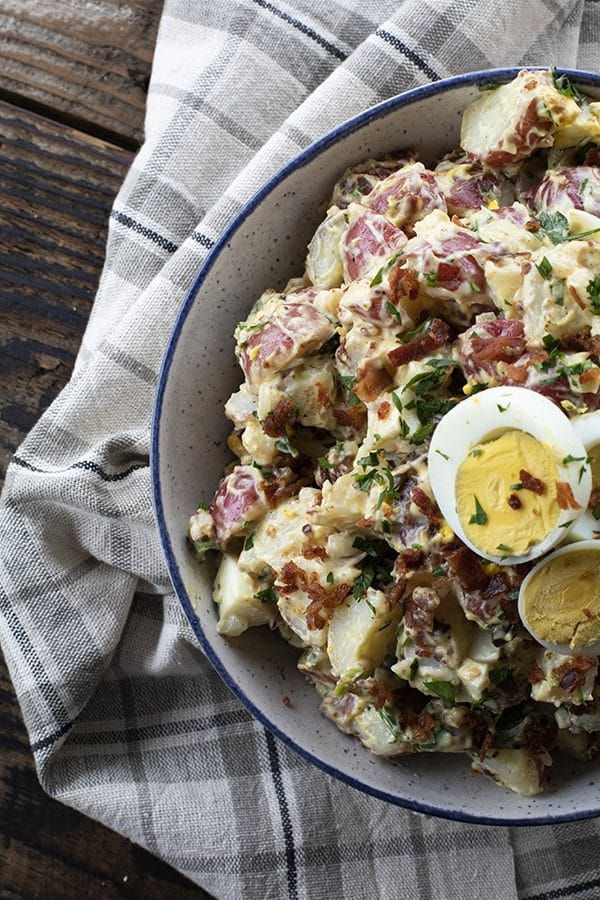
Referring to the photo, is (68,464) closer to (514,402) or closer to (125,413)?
(125,413)

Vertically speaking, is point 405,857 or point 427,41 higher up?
point 427,41

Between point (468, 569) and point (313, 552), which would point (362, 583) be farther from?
point (468, 569)

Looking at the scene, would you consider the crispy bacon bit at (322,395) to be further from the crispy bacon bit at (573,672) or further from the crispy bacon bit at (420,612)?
the crispy bacon bit at (573,672)

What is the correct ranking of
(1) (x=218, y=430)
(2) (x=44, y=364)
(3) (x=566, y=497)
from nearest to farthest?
1. (3) (x=566, y=497)
2. (1) (x=218, y=430)
3. (2) (x=44, y=364)

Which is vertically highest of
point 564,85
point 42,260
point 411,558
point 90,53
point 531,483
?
point 564,85

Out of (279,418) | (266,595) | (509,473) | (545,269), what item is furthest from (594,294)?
(266,595)

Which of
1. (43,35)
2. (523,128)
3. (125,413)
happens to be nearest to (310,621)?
Answer: (125,413)
